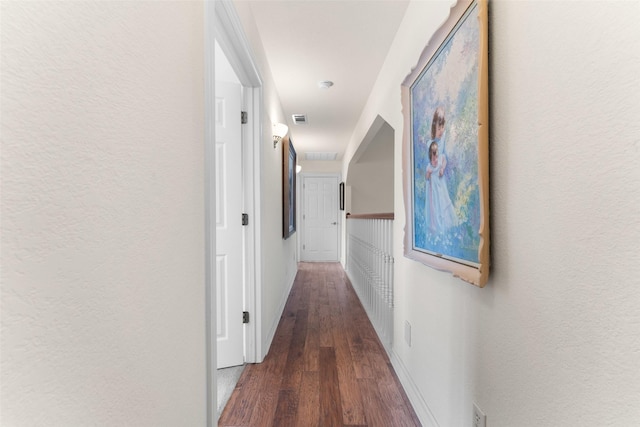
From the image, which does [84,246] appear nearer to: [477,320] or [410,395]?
[477,320]

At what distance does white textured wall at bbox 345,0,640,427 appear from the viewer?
1.93 feet

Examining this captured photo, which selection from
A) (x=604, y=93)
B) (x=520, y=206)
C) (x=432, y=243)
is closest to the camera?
(x=604, y=93)

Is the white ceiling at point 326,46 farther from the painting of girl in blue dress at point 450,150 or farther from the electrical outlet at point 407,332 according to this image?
the electrical outlet at point 407,332

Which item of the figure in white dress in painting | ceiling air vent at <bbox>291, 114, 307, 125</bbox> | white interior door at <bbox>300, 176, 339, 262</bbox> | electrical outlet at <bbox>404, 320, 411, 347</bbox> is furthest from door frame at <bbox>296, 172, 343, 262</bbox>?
the figure in white dress in painting

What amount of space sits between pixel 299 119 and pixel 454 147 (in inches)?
130

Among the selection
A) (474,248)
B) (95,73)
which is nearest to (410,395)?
(474,248)

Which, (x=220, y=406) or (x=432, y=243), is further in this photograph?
(x=220, y=406)

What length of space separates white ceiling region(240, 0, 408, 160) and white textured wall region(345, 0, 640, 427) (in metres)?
1.27

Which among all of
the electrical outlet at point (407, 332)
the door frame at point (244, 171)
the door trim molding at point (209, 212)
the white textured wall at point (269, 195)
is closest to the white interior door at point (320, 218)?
the white textured wall at point (269, 195)

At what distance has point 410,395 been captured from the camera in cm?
180

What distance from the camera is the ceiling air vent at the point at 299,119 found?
13.5 feet

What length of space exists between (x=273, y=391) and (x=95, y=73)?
1888 millimetres

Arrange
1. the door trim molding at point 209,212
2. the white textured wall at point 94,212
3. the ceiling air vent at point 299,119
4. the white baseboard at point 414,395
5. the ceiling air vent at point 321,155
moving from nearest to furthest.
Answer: the white textured wall at point 94,212 → the door trim molding at point 209,212 → the white baseboard at point 414,395 → the ceiling air vent at point 299,119 → the ceiling air vent at point 321,155

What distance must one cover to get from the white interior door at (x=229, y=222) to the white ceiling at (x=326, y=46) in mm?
546
